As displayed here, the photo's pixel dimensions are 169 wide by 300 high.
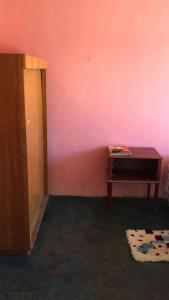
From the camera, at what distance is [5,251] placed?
6.38 ft

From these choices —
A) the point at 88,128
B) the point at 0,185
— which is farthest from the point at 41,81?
the point at 0,185

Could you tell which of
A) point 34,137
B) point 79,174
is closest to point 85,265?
point 34,137

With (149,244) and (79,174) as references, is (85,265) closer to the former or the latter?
(149,244)

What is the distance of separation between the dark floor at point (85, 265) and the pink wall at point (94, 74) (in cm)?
53

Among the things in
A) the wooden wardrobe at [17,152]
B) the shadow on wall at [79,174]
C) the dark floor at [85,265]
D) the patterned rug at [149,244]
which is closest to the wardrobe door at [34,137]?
the wooden wardrobe at [17,152]

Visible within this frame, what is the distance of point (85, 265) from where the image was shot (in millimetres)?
1912

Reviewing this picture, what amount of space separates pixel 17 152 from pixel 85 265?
2.90ft

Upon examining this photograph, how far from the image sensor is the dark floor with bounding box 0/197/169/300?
1689mm

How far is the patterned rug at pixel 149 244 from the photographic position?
6.56 ft

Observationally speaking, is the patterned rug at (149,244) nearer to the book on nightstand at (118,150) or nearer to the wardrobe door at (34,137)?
the book on nightstand at (118,150)

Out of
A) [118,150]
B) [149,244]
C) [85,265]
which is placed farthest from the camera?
[118,150]

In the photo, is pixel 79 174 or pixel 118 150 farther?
pixel 79 174

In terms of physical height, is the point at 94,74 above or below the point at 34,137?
above

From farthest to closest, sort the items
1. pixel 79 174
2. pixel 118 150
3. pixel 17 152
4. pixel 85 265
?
pixel 79 174
pixel 118 150
pixel 85 265
pixel 17 152
